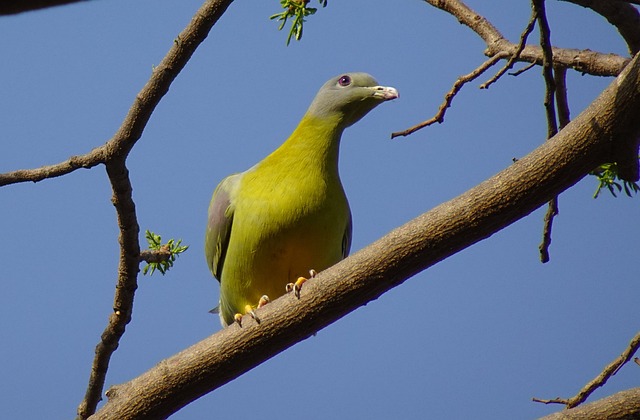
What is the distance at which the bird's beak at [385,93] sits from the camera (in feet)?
16.8

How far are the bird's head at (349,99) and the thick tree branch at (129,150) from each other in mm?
1587

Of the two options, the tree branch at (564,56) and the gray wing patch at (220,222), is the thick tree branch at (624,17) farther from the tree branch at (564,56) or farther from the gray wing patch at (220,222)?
the gray wing patch at (220,222)

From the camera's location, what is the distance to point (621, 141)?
334cm

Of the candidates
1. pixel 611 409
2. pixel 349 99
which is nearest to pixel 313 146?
pixel 349 99

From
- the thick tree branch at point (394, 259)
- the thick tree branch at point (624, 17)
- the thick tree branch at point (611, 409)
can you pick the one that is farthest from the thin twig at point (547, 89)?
the thick tree branch at point (611, 409)

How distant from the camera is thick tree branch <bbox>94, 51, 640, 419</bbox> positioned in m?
3.34

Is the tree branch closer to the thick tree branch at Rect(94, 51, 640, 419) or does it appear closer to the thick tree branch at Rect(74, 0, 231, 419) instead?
the thick tree branch at Rect(94, 51, 640, 419)

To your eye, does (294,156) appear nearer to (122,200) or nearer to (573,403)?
(122,200)

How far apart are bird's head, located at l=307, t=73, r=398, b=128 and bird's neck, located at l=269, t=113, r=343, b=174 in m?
0.05

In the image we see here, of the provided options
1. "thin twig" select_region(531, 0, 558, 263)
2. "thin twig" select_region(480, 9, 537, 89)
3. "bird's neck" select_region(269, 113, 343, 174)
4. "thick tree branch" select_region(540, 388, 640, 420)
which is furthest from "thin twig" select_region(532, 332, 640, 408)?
"bird's neck" select_region(269, 113, 343, 174)

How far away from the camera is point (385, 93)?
5.19 m

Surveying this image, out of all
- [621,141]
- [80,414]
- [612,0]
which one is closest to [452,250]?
[621,141]

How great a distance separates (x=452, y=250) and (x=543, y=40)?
3.01 feet

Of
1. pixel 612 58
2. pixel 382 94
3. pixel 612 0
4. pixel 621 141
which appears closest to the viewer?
pixel 621 141
